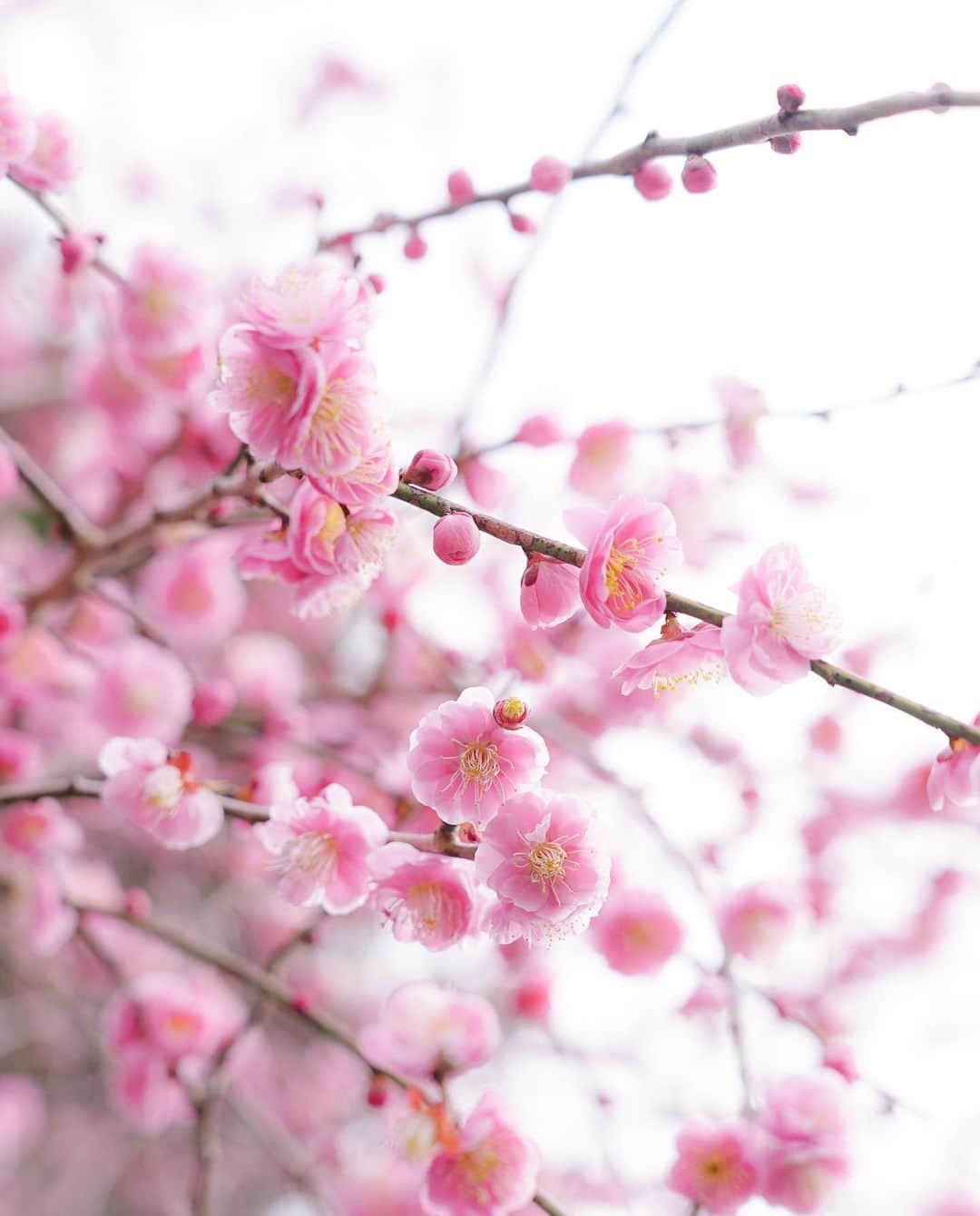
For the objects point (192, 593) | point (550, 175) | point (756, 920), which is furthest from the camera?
point (192, 593)

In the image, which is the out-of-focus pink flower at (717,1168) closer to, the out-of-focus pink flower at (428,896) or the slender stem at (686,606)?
the out-of-focus pink flower at (428,896)

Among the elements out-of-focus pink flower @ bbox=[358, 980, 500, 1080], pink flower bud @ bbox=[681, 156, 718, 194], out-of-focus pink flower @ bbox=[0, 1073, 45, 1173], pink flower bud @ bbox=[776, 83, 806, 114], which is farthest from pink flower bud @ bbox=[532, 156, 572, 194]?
out-of-focus pink flower @ bbox=[0, 1073, 45, 1173]

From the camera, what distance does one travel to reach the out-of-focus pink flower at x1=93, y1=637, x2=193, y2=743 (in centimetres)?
131

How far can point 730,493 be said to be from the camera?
55.0 inches

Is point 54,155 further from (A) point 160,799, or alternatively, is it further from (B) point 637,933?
(B) point 637,933

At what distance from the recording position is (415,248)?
3.03 feet

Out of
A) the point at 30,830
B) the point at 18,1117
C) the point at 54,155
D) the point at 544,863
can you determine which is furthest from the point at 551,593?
the point at 18,1117

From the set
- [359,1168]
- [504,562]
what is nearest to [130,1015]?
[359,1168]

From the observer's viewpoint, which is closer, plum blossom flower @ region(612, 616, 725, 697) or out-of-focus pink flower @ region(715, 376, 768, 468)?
plum blossom flower @ region(612, 616, 725, 697)

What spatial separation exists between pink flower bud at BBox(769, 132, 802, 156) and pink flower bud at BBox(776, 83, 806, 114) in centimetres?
2

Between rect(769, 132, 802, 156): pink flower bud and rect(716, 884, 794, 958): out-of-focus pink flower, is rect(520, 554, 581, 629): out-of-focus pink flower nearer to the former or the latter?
rect(769, 132, 802, 156): pink flower bud

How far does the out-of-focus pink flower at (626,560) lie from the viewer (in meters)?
0.57

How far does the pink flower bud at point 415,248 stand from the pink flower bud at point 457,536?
1.48ft

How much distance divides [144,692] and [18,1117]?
3.77 ft
